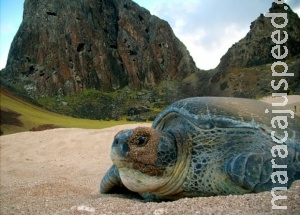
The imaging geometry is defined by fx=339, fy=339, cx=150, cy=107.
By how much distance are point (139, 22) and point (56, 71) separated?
34.7 m

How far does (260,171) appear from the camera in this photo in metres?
2.57

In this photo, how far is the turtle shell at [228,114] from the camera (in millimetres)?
3158

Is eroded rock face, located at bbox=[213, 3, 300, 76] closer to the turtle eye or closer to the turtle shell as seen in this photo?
the turtle shell

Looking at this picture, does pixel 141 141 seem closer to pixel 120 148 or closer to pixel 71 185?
pixel 120 148

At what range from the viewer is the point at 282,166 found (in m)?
2.66

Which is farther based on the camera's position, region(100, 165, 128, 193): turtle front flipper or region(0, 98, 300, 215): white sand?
region(100, 165, 128, 193): turtle front flipper

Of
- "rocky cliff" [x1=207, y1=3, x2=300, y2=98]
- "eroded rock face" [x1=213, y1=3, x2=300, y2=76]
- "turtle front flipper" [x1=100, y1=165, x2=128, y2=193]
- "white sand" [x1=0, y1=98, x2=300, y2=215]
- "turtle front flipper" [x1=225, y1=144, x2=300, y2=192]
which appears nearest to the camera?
"white sand" [x1=0, y1=98, x2=300, y2=215]

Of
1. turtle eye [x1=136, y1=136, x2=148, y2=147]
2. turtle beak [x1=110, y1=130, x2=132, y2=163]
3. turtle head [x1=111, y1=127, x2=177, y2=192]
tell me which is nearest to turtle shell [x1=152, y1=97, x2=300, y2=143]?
turtle head [x1=111, y1=127, x2=177, y2=192]

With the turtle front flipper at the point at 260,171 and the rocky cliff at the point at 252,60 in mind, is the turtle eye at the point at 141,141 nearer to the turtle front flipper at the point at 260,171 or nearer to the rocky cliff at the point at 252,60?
the turtle front flipper at the point at 260,171

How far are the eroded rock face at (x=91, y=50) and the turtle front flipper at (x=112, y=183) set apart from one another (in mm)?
86049

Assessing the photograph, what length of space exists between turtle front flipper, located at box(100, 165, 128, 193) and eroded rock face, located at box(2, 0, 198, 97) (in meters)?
86.0

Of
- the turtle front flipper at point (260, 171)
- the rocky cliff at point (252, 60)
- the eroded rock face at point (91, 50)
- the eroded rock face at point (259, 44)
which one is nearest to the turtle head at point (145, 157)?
the turtle front flipper at point (260, 171)

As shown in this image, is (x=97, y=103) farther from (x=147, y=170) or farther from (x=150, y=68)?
(x=147, y=170)

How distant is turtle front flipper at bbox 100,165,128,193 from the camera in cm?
372
